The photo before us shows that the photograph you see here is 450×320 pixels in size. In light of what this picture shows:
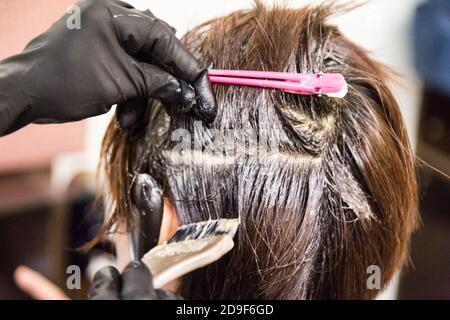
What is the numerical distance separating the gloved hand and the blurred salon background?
87 mm

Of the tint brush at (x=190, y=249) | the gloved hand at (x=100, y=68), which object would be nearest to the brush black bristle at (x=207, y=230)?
the tint brush at (x=190, y=249)

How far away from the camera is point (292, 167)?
2.82ft

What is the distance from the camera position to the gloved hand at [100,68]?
2.74 ft

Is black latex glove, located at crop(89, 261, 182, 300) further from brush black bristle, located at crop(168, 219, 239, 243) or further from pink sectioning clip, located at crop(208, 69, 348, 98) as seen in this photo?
pink sectioning clip, located at crop(208, 69, 348, 98)

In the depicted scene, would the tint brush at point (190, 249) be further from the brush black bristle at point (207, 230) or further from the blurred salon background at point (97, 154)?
the blurred salon background at point (97, 154)

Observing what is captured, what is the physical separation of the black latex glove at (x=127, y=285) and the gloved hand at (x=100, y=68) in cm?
30

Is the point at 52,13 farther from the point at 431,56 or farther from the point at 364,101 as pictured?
the point at 431,56

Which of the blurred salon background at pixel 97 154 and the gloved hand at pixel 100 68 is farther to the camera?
the blurred salon background at pixel 97 154

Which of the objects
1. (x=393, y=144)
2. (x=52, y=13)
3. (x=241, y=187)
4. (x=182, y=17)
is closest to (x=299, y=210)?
(x=241, y=187)

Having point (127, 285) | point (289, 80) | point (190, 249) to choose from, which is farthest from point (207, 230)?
point (289, 80)

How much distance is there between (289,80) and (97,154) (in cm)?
49
